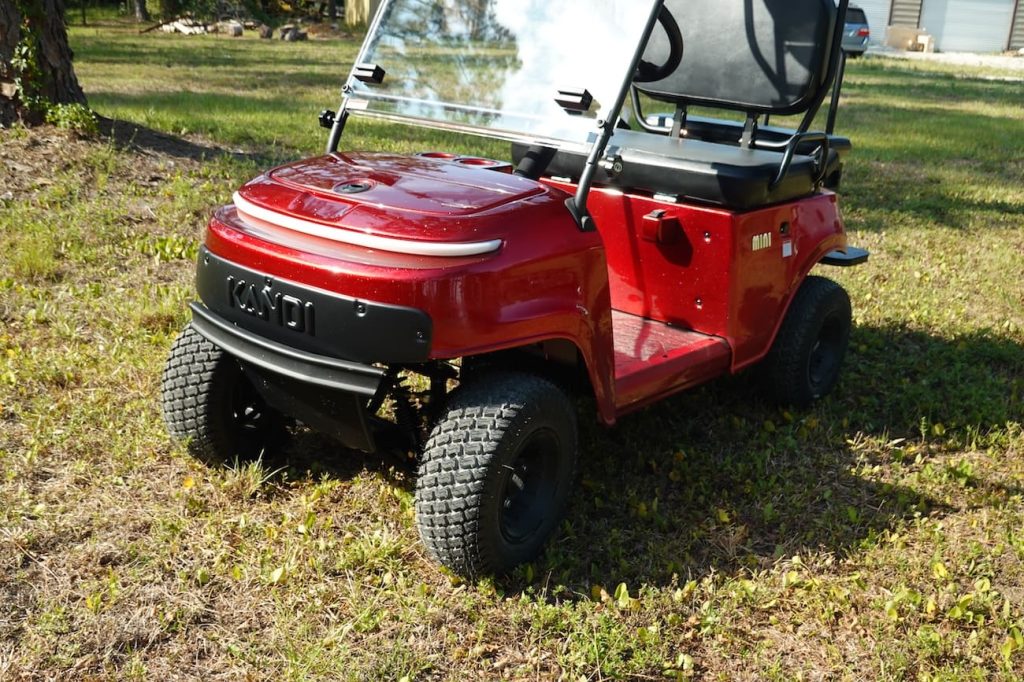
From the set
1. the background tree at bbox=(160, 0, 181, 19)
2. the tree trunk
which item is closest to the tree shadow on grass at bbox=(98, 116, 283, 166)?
the tree trunk

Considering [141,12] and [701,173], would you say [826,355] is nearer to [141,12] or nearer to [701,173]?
[701,173]

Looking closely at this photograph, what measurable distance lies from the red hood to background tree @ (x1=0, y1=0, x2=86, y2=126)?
3930 millimetres

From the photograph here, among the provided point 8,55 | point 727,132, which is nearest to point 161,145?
point 8,55

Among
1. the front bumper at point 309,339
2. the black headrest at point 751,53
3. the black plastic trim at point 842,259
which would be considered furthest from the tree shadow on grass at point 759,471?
the black headrest at point 751,53

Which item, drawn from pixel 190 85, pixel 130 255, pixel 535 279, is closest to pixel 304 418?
pixel 535 279

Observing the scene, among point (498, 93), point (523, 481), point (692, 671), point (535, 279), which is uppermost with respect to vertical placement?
point (498, 93)

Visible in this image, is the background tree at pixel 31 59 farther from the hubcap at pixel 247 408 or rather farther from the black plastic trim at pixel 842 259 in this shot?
the black plastic trim at pixel 842 259

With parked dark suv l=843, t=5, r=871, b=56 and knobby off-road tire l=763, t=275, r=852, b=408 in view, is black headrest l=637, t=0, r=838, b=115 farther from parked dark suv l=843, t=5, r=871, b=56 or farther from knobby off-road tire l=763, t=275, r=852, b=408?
parked dark suv l=843, t=5, r=871, b=56

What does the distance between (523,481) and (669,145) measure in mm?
1647

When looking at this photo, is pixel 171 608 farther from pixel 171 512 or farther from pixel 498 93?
pixel 498 93

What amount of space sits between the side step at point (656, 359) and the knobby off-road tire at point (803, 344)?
0.37 meters

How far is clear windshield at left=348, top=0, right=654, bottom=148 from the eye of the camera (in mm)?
2980

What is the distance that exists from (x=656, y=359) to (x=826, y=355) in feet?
3.83

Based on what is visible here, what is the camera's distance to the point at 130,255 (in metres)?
5.16
